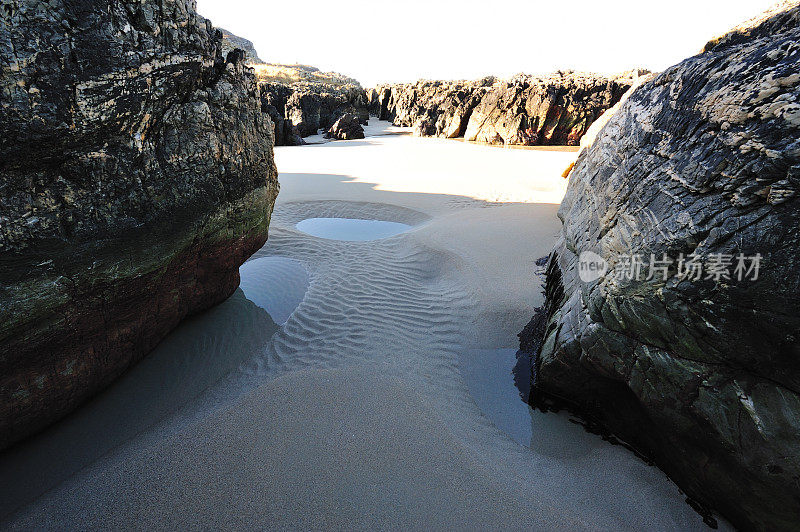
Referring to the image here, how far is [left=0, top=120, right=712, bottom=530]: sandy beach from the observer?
251cm

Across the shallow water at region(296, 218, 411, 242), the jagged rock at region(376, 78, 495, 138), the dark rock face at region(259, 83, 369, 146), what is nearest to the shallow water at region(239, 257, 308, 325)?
the shallow water at region(296, 218, 411, 242)

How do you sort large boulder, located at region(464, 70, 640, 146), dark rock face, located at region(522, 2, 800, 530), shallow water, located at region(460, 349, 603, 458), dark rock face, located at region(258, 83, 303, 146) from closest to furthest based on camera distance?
1. dark rock face, located at region(522, 2, 800, 530)
2. shallow water, located at region(460, 349, 603, 458)
3. dark rock face, located at region(258, 83, 303, 146)
4. large boulder, located at region(464, 70, 640, 146)

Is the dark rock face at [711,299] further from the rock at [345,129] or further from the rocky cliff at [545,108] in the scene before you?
the rock at [345,129]

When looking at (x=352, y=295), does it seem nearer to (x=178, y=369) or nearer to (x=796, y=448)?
(x=178, y=369)

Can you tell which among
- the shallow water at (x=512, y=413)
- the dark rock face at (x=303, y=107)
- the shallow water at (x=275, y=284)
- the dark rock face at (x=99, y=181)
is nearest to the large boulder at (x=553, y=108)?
the dark rock face at (x=303, y=107)

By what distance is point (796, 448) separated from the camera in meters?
1.98

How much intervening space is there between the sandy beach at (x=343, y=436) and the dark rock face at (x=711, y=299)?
43 cm

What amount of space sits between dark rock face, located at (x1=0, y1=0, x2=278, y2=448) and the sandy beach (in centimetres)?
58

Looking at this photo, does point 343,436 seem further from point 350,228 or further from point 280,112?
point 280,112

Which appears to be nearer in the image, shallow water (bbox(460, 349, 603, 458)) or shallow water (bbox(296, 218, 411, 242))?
shallow water (bbox(460, 349, 603, 458))

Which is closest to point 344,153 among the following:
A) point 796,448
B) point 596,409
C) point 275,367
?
point 275,367

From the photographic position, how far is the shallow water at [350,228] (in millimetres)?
7941

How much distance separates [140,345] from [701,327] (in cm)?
469

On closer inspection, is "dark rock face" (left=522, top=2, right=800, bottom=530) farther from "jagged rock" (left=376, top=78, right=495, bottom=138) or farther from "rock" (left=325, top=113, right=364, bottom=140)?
"jagged rock" (left=376, top=78, right=495, bottom=138)
